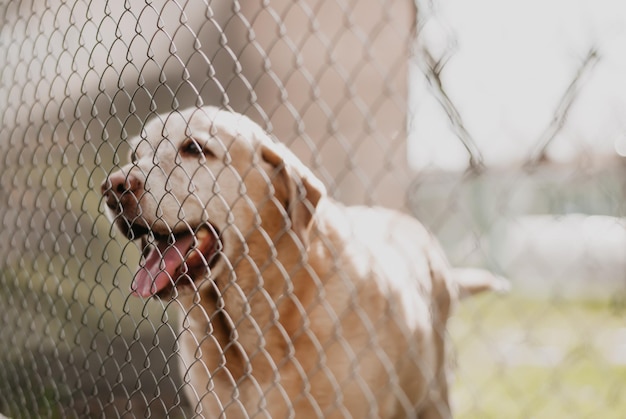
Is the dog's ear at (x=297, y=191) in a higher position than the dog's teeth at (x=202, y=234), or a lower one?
higher

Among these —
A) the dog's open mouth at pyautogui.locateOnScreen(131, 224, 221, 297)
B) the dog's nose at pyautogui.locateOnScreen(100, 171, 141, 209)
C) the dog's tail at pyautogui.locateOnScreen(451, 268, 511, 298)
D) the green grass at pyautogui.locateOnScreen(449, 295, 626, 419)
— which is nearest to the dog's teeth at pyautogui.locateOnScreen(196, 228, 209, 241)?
the dog's open mouth at pyautogui.locateOnScreen(131, 224, 221, 297)

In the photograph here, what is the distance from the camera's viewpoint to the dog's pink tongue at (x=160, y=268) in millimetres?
2275

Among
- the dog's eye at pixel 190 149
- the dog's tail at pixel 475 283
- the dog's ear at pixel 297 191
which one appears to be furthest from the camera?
the dog's tail at pixel 475 283

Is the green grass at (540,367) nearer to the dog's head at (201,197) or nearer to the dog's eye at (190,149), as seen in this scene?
the dog's head at (201,197)

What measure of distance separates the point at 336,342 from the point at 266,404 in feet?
1.18

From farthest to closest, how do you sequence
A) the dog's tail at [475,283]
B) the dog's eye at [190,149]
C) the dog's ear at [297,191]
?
the dog's tail at [475,283], the dog's eye at [190,149], the dog's ear at [297,191]

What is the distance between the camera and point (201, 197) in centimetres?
233

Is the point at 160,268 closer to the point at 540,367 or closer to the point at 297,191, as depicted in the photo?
the point at 297,191

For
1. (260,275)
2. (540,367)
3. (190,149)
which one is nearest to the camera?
(260,275)

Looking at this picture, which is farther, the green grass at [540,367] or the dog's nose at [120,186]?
the green grass at [540,367]

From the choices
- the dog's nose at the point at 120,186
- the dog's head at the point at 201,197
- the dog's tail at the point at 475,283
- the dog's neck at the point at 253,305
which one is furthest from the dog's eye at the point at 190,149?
the dog's tail at the point at 475,283

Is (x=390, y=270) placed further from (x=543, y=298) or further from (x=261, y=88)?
(x=543, y=298)

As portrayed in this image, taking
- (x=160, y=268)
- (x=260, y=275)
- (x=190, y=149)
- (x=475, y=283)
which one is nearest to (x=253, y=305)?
(x=260, y=275)

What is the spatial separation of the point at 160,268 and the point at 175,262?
2.0 inches
